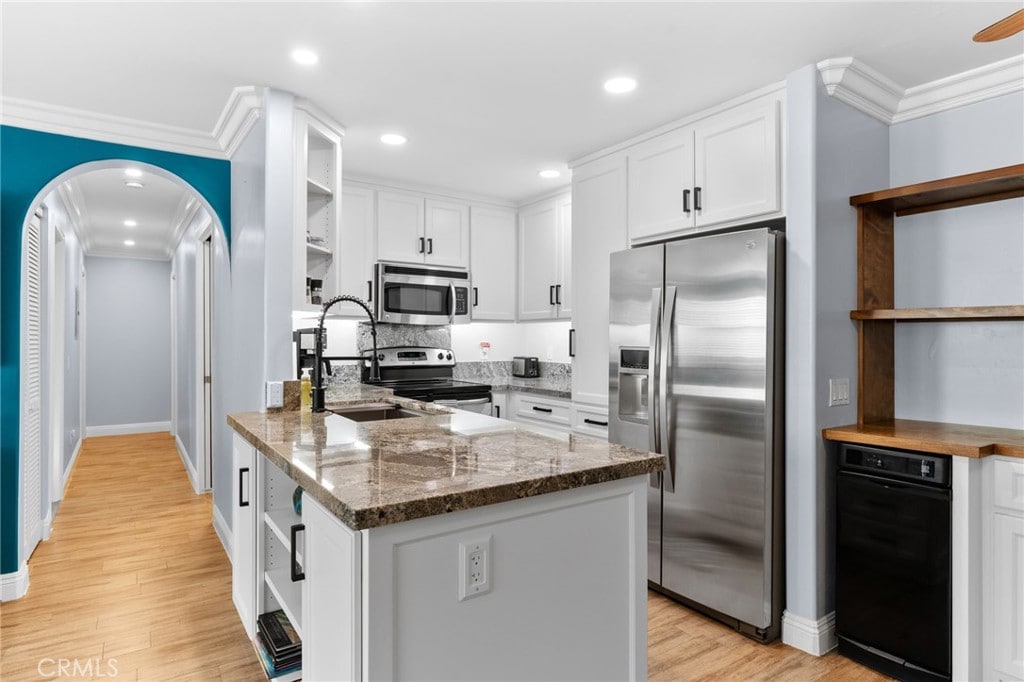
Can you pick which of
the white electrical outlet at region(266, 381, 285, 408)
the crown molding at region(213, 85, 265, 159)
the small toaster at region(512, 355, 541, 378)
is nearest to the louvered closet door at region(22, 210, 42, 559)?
the crown molding at region(213, 85, 265, 159)

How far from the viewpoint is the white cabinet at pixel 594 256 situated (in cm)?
351

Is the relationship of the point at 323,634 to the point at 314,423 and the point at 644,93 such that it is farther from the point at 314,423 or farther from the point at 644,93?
the point at 644,93

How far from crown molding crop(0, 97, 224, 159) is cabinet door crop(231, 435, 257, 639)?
1901 millimetres

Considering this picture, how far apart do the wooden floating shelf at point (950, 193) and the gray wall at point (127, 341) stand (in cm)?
862

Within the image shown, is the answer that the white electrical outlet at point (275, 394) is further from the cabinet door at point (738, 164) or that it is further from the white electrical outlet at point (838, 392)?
the white electrical outlet at point (838, 392)

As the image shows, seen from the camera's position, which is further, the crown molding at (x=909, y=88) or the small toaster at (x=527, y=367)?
the small toaster at (x=527, y=367)

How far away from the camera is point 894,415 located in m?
2.87

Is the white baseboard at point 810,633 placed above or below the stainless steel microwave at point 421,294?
below

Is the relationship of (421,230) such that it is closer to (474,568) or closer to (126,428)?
(474,568)

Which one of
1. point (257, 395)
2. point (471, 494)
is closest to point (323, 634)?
point (471, 494)

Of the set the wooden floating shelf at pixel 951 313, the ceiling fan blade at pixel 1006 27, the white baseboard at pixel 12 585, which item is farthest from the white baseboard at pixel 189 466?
the ceiling fan blade at pixel 1006 27

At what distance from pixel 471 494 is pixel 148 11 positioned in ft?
6.89

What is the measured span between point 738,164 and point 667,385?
1.12 m

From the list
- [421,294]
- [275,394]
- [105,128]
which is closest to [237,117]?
[105,128]
